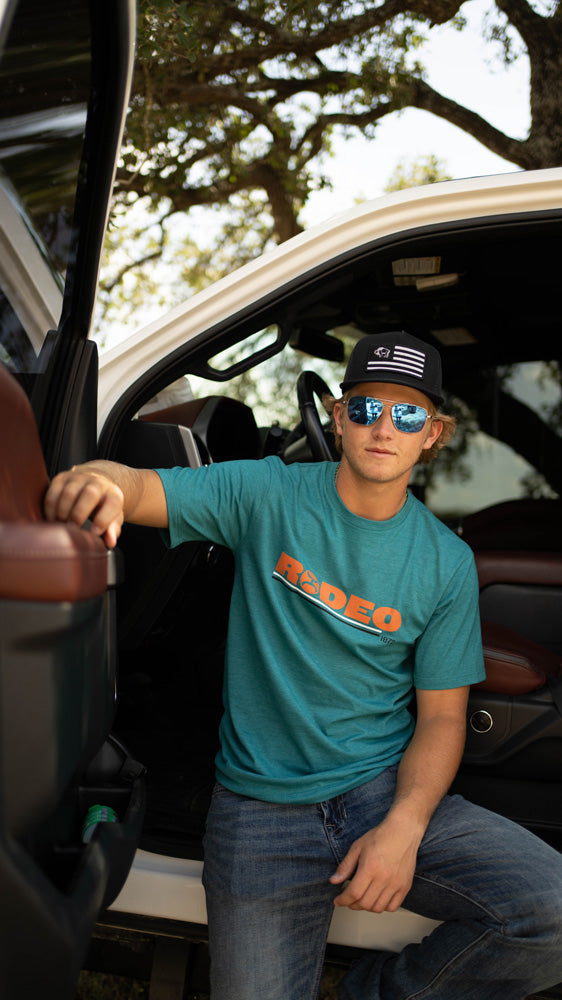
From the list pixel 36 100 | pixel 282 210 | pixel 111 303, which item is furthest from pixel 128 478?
pixel 111 303

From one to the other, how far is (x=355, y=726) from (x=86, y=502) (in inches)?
30.1

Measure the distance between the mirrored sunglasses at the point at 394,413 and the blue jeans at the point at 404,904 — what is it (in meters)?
0.72

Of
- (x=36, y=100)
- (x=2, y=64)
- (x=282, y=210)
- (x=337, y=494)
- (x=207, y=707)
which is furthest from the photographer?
A: (x=282, y=210)

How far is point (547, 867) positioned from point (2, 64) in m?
1.54

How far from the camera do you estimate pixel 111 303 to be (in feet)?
30.6

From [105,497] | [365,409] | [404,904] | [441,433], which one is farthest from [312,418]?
[404,904]

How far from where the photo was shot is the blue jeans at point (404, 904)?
142 centimetres

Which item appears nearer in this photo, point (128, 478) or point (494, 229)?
point (128, 478)

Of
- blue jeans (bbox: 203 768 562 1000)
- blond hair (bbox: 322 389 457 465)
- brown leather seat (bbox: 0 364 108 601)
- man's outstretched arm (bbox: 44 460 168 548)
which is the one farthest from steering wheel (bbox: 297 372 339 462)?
brown leather seat (bbox: 0 364 108 601)

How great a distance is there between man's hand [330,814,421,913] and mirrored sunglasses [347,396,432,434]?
0.75m

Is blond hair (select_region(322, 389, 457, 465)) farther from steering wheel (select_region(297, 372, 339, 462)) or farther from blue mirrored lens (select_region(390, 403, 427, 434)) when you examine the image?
steering wheel (select_region(297, 372, 339, 462))

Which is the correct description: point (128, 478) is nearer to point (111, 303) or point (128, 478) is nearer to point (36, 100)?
point (36, 100)

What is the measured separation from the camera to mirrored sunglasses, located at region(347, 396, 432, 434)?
5.43 feet

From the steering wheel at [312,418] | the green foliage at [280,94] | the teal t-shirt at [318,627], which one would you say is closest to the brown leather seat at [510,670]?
the teal t-shirt at [318,627]
